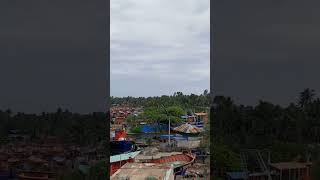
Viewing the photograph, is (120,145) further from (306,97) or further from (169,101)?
(306,97)

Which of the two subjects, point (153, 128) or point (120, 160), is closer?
point (120, 160)

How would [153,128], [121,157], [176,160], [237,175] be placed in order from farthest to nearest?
[153,128] < [176,160] < [121,157] < [237,175]

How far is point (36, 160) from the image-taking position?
20.5ft

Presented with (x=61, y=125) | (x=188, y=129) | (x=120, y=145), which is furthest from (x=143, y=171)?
(x=188, y=129)

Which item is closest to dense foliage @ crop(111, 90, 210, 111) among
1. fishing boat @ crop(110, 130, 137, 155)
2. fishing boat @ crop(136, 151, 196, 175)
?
fishing boat @ crop(110, 130, 137, 155)

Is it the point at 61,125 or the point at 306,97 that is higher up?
the point at 306,97

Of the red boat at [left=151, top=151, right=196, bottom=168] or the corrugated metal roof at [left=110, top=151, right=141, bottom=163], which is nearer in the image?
the corrugated metal roof at [left=110, top=151, right=141, bottom=163]

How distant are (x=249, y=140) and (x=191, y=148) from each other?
10247 mm

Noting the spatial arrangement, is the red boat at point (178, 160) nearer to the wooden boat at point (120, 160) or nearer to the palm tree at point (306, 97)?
the wooden boat at point (120, 160)

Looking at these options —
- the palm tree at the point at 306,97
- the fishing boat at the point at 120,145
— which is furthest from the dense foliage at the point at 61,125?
the fishing boat at the point at 120,145

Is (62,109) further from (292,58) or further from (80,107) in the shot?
(292,58)

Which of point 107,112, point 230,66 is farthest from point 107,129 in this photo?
point 230,66

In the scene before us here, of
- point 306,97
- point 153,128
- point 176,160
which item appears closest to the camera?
point 306,97

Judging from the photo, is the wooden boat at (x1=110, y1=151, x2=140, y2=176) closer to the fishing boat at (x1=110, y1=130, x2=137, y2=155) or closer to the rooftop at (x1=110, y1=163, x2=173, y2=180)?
the rooftop at (x1=110, y1=163, x2=173, y2=180)
